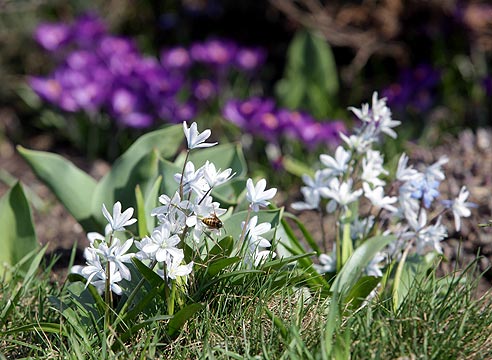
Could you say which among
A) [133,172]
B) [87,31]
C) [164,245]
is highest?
[164,245]

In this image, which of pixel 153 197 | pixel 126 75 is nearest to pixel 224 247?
pixel 153 197

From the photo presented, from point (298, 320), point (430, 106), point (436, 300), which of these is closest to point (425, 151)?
point (430, 106)

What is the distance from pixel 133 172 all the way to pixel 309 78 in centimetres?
207

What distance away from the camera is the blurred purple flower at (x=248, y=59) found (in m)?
4.34

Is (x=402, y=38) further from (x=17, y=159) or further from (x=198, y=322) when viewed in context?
(x=198, y=322)

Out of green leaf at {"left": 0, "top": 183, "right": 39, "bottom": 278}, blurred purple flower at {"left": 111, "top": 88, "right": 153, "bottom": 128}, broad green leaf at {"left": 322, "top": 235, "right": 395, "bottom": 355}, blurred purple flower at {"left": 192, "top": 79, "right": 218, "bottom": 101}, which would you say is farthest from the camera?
blurred purple flower at {"left": 192, "top": 79, "right": 218, "bottom": 101}

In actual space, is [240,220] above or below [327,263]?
above

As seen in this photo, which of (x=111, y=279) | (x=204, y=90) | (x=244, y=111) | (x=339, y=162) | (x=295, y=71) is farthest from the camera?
(x=295, y=71)

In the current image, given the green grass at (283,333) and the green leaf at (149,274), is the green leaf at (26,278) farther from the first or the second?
the green leaf at (149,274)

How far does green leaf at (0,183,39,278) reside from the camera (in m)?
2.57

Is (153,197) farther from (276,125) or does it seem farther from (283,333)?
(276,125)

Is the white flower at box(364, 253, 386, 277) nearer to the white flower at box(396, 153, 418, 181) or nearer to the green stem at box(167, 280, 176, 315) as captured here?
the white flower at box(396, 153, 418, 181)

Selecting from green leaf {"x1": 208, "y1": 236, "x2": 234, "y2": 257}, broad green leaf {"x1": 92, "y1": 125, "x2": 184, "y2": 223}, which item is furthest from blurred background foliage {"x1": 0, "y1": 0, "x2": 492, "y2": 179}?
green leaf {"x1": 208, "y1": 236, "x2": 234, "y2": 257}

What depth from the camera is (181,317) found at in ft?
6.24
